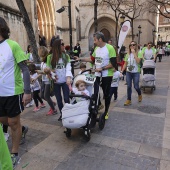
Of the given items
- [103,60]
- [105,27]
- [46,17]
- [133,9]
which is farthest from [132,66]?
[105,27]

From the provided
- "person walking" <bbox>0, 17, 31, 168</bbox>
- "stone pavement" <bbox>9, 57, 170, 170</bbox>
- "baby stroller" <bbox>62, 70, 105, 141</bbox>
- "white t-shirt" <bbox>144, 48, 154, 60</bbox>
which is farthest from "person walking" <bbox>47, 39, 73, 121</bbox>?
"white t-shirt" <bbox>144, 48, 154, 60</bbox>

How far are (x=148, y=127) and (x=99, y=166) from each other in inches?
75.4

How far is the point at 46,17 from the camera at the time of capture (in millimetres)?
22922

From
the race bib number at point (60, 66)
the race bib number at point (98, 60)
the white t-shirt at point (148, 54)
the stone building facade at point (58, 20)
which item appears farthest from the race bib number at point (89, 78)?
the stone building facade at point (58, 20)

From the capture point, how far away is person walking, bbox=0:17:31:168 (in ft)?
9.56

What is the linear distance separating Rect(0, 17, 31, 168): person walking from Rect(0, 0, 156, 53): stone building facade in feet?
35.0

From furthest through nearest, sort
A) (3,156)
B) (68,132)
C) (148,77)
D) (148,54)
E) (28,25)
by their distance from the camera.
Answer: (148,54) < (28,25) < (148,77) < (68,132) < (3,156)

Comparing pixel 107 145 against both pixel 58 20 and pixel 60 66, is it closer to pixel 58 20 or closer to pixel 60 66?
pixel 60 66

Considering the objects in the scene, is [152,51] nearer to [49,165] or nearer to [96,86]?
[96,86]

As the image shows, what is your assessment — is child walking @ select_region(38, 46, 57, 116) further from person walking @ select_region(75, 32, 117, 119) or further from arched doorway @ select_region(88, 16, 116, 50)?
arched doorway @ select_region(88, 16, 116, 50)

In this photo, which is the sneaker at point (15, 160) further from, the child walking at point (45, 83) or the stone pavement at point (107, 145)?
the child walking at point (45, 83)

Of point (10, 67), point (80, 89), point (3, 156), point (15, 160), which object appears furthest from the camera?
point (80, 89)

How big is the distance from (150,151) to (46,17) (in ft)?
70.9

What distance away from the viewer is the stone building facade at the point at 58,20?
14.4 meters
